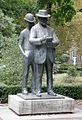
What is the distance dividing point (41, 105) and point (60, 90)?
5835 millimetres

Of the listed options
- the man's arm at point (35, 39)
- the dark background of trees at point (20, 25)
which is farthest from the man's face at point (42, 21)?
the dark background of trees at point (20, 25)

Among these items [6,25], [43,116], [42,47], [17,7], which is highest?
[42,47]

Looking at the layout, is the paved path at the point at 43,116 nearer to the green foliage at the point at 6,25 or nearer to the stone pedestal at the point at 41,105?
the stone pedestal at the point at 41,105

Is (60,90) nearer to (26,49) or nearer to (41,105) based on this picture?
(26,49)

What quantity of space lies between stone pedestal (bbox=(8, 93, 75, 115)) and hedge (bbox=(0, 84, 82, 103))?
4491mm

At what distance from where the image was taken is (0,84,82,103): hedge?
50.8 ft

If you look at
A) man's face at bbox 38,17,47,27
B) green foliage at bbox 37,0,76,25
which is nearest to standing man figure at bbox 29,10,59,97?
man's face at bbox 38,17,47,27

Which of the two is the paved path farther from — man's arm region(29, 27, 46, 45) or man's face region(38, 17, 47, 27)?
man's face region(38, 17, 47, 27)

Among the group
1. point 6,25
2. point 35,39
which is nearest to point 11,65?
point 35,39

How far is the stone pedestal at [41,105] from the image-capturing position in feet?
34.3

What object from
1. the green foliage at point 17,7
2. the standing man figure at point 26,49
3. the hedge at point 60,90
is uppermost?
the standing man figure at point 26,49

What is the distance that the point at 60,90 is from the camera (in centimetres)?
1636

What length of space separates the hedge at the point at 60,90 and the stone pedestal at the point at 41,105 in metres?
4.49

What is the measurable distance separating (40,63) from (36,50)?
0.38 m
